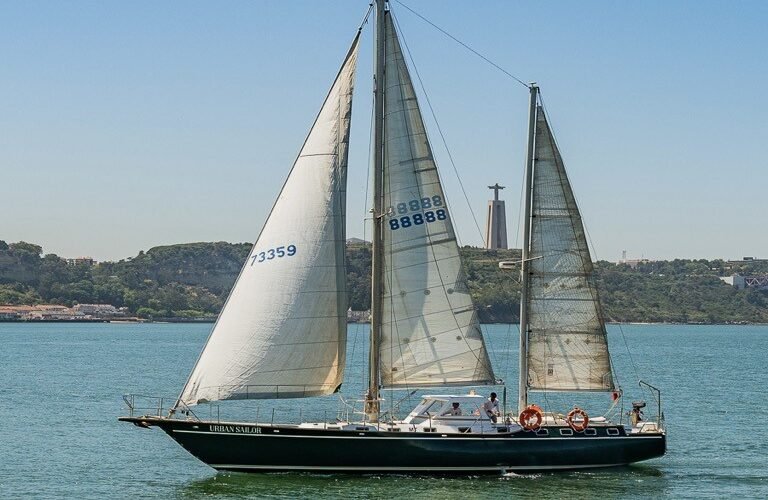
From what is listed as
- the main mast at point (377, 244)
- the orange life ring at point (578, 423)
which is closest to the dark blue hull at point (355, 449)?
the orange life ring at point (578, 423)

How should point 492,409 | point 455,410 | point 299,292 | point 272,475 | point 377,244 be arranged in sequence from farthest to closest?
point 492,409
point 455,410
point 377,244
point 272,475
point 299,292

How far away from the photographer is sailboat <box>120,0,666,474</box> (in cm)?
3497

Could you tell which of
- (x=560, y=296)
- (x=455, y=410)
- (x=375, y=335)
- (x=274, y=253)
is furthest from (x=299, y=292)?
(x=560, y=296)

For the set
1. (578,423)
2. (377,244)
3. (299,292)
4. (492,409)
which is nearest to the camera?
(299,292)

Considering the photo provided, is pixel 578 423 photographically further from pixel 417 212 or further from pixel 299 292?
pixel 299 292

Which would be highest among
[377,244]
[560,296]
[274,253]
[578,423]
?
[377,244]

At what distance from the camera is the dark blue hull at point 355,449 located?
3500cm

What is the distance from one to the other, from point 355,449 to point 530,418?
511 cm

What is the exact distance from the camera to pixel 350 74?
3506cm

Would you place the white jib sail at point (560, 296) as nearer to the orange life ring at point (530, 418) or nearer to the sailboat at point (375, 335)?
the sailboat at point (375, 335)

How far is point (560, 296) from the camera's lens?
3772 cm

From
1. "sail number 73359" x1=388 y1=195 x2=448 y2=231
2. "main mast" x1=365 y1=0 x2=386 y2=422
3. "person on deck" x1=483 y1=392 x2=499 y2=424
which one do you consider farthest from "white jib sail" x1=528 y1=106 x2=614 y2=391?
"main mast" x1=365 y1=0 x2=386 y2=422

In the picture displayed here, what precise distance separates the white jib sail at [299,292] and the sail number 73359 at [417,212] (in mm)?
1497

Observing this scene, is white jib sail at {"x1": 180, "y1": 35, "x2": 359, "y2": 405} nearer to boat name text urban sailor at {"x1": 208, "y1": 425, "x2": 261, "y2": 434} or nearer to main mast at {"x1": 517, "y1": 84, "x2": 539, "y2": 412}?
boat name text urban sailor at {"x1": 208, "y1": 425, "x2": 261, "y2": 434}
